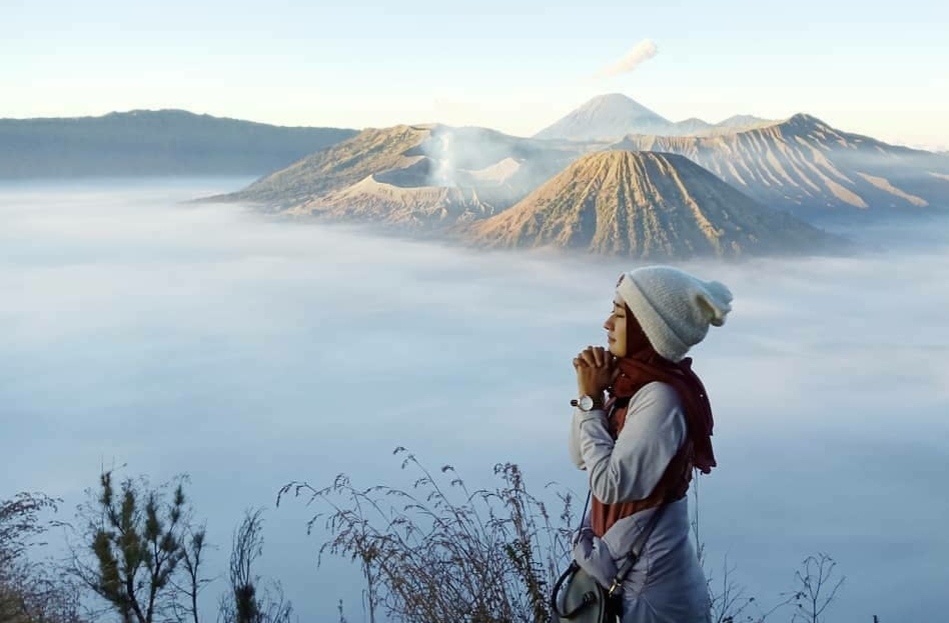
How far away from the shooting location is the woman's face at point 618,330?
1621mm

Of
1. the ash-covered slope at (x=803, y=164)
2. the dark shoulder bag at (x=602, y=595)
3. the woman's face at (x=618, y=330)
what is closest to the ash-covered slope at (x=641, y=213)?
the ash-covered slope at (x=803, y=164)

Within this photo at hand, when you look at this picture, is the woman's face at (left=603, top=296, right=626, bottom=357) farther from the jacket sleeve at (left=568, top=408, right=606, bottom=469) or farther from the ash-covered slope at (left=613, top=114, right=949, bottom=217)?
the ash-covered slope at (left=613, top=114, right=949, bottom=217)

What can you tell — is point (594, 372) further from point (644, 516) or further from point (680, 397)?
point (644, 516)

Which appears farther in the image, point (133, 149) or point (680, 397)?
point (133, 149)

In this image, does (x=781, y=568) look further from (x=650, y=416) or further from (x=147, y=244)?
(x=147, y=244)

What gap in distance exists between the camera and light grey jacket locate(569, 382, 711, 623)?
4.91ft

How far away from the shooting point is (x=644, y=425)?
1.50 meters

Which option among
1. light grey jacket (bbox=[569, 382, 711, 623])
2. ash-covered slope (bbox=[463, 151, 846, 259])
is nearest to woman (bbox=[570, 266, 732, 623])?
light grey jacket (bbox=[569, 382, 711, 623])

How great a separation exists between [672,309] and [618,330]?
0.10 meters

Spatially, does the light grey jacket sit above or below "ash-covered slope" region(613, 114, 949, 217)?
below

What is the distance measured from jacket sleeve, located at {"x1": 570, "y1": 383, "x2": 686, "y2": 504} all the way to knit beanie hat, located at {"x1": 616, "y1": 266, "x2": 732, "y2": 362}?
0.30 feet

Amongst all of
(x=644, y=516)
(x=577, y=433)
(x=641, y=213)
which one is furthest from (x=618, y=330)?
(x=641, y=213)

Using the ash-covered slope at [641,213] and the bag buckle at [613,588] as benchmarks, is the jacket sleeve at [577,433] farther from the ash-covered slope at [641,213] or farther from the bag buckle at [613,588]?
the ash-covered slope at [641,213]

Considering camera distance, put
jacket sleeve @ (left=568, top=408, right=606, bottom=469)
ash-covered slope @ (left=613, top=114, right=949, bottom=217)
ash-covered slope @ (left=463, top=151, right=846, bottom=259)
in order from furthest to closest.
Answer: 1. ash-covered slope @ (left=613, top=114, right=949, bottom=217)
2. ash-covered slope @ (left=463, top=151, right=846, bottom=259)
3. jacket sleeve @ (left=568, top=408, right=606, bottom=469)
